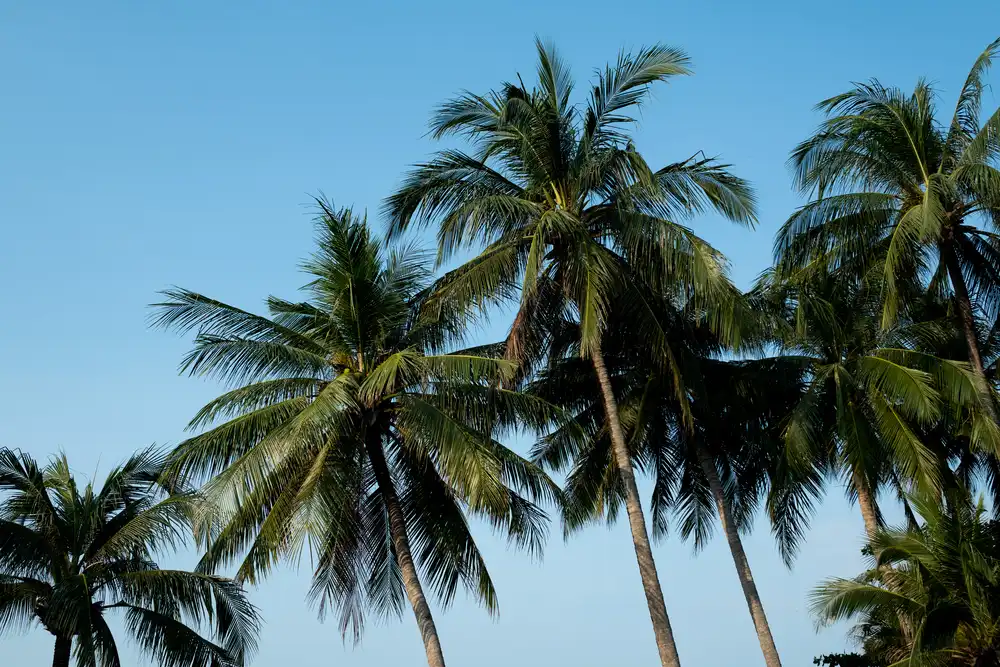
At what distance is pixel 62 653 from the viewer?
63.1 ft

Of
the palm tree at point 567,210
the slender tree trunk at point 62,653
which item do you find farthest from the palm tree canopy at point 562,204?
the slender tree trunk at point 62,653

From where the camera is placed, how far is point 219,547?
1806cm

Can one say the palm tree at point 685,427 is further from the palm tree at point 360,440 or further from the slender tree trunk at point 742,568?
the palm tree at point 360,440

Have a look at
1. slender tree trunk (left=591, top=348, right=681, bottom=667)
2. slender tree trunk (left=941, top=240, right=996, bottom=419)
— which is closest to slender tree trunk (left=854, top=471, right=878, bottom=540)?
slender tree trunk (left=941, top=240, right=996, bottom=419)

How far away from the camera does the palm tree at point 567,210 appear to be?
1962 centimetres

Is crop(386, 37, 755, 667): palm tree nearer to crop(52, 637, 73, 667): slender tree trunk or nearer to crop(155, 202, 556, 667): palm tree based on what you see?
crop(155, 202, 556, 667): palm tree

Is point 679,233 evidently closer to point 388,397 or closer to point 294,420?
point 388,397

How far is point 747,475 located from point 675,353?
3.98 m

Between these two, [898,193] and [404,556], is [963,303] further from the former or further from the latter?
[404,556]

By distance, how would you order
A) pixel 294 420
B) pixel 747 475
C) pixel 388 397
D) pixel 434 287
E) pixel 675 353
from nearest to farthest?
1. pixel 294 420
2. pixel 388 397
3. pixel 434 287
4. pixel 675 353
5. pixel 747 475

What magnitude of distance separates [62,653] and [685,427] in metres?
12.3

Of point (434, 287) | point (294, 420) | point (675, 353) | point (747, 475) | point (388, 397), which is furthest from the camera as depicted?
point (747, 475)

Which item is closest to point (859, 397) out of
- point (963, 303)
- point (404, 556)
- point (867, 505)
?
point (867, 505)

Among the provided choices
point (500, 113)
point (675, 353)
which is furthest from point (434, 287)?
point (675, 353)
